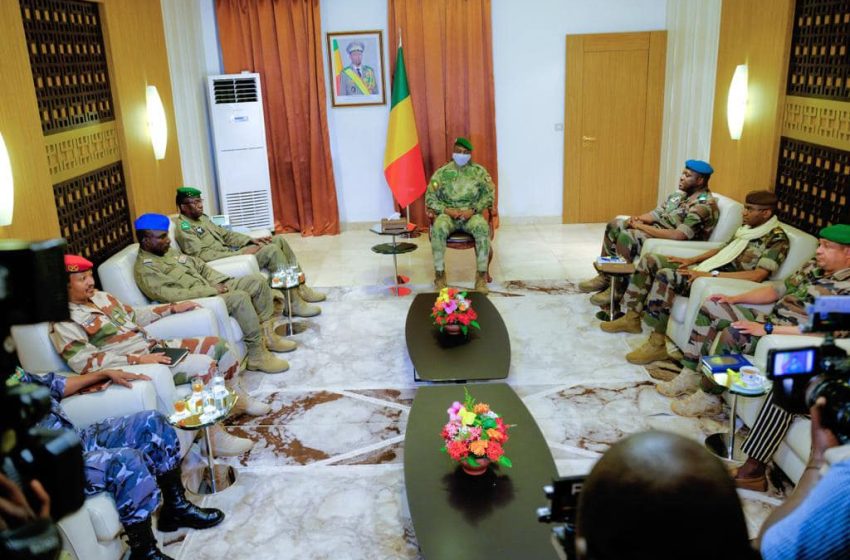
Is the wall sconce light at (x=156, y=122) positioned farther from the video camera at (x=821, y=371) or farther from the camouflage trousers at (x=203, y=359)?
the video camera at (x=821, y=371)

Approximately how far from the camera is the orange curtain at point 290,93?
25.7ft

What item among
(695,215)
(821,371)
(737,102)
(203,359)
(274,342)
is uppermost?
(737,102)

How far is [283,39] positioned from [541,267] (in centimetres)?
374

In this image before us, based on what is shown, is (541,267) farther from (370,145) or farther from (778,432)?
(778,432)

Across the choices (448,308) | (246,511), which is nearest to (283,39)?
(448,308)

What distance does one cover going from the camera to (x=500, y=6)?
25.8 feet

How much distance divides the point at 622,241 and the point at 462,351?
2.16m

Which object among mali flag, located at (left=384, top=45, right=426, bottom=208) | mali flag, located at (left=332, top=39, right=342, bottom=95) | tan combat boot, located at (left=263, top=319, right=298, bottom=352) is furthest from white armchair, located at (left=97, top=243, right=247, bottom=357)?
mali flag, located at (left=332, top=39, right=342, bottom=95)

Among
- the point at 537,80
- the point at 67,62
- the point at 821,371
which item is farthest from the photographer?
the point at 537,80

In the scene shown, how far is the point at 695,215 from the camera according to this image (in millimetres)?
5398

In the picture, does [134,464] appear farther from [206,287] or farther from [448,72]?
[448,72]

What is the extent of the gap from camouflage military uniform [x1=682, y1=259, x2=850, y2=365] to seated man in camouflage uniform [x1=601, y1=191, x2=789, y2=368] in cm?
35

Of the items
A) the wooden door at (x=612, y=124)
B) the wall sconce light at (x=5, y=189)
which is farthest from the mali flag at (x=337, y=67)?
the wall sconce light at (x=5, y=189)

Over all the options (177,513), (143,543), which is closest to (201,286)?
(177,513)
